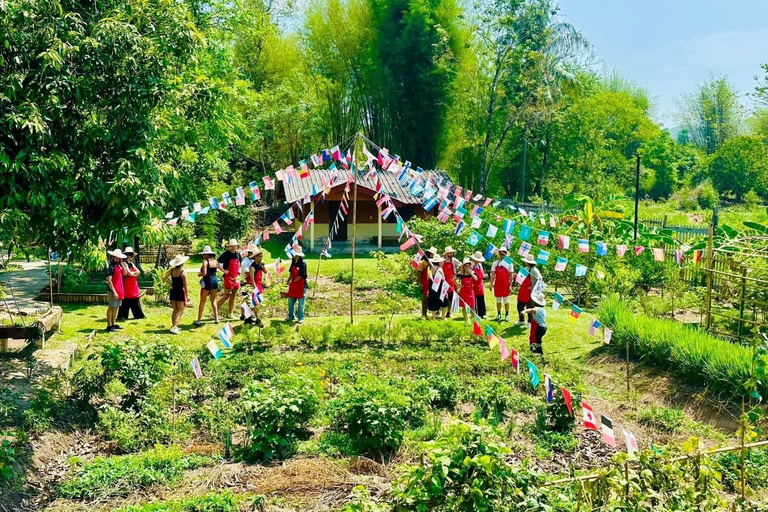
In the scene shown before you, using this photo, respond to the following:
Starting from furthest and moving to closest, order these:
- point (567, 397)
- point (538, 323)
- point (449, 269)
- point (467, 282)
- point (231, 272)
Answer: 1. point (449, 269)
2. point (231, 272)
3. point (467, 282)
4. point (538, 323)
5. point (567, 397)

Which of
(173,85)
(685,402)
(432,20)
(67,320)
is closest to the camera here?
(173,85)

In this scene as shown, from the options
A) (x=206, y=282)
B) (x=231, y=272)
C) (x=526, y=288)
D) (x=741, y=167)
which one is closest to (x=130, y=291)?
(x=206, y=282)

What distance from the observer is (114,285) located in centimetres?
1278

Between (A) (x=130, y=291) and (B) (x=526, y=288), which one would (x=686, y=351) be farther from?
(A) (x=130, y=291)

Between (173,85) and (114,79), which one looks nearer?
(114,79)

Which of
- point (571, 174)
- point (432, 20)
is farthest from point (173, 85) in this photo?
point (571, 174)

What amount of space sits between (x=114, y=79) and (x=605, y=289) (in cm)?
1141

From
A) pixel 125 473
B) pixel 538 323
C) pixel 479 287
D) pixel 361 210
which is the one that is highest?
pixel 361 210

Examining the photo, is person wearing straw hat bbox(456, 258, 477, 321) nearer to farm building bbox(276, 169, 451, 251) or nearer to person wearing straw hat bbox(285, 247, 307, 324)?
person wearing straw hat bbox(285, 247, 307, 324)

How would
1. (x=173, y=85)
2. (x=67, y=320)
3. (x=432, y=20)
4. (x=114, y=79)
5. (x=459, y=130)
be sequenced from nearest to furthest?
(x=114, y=79), (x=173, y=85), (x=67, y=320), (x=432, y=20), (x=459, y=130)

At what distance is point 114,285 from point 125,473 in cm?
646

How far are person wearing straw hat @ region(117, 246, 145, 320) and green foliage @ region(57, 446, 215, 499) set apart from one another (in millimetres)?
6521

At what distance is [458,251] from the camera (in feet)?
60.8

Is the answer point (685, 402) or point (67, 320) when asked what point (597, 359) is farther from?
point (67, 320)
